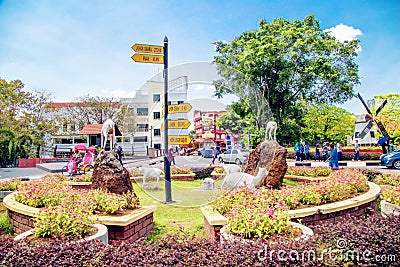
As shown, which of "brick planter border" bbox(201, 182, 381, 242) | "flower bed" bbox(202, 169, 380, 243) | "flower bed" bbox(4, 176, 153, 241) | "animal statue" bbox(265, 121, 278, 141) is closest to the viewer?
"flower bed" bbox(202, 169, 380, 243)

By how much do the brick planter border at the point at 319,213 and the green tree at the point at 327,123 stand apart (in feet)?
65.4

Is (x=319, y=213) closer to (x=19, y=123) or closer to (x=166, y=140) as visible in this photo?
(x=166, y=140)

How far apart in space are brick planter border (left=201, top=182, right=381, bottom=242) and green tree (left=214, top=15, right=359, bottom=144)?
9492 mm

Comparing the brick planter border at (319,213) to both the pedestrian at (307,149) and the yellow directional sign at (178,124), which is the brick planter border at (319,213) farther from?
the pedestrian at (307,149)

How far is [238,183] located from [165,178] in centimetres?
151

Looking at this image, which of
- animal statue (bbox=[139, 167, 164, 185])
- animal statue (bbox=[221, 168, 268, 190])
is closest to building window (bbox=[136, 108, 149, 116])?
animal statue (bbox=[139, 167, 164, 185])

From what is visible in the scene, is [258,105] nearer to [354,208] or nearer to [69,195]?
[354,208]

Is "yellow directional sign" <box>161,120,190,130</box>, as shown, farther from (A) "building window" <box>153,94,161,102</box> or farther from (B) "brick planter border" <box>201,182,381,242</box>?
(B) "brick planter border" <box>201,182,381,242</box>

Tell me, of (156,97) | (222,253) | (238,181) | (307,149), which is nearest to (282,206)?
(222,253)

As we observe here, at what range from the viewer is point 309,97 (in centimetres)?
1886

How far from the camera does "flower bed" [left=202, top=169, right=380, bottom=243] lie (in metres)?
3.26

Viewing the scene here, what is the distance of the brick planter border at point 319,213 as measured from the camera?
12.7 feet

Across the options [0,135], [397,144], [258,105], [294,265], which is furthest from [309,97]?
[0,135]

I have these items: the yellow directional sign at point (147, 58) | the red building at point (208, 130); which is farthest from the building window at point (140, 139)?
the yellow directional sign at point (147, 58)
